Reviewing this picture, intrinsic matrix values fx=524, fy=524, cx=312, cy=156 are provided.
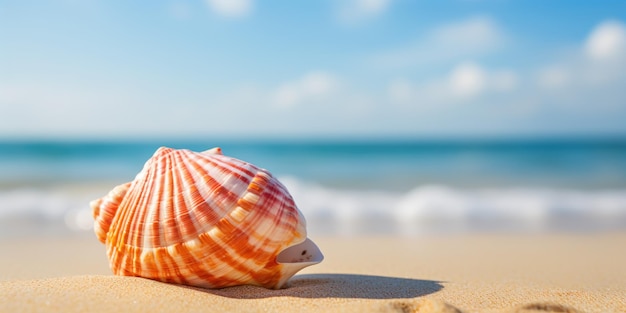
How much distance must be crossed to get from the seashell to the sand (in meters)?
0.11

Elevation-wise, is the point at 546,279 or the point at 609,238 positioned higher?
the point at 609,238

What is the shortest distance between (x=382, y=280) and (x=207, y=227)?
1407 millimetres

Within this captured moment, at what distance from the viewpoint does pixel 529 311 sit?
8.23ft

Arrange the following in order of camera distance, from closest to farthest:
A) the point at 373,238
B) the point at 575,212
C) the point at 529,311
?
the point at 529,311, the point at 373,238, the point at 575,212

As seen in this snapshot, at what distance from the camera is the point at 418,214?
8.62 meters

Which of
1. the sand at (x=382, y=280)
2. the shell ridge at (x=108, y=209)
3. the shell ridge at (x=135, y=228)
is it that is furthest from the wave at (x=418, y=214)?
the shell ridge at (x=135, y=228)

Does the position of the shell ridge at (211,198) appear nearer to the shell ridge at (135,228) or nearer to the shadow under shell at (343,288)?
the shell ridge at (135,228)

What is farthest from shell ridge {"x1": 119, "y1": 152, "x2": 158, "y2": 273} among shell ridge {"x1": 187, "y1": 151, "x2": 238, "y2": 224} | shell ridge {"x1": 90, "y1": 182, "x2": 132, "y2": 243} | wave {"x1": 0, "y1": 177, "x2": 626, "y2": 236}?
wave {"x1": 0, "y1": 177, "x2": 626, "y2": 236}

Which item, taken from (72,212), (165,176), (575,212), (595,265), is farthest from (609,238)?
(72,212)

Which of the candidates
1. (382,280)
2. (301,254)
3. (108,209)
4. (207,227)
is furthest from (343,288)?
(108,209)

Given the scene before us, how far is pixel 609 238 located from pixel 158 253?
19.2 feet

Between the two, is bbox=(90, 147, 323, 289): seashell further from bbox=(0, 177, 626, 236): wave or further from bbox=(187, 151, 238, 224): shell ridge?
bbox=(0, 177, 626, 236): wave

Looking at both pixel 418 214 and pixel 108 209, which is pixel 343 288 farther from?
pixel 418 214

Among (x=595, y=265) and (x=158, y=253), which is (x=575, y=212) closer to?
(x=595, y=265)
